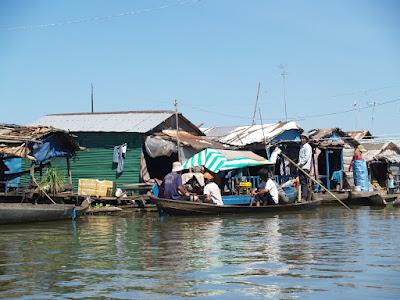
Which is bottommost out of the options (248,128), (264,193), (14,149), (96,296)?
(96,296)

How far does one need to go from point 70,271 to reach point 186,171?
12818mm

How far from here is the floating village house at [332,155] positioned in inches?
947

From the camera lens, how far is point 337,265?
8.49m

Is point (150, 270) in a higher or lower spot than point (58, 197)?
lower

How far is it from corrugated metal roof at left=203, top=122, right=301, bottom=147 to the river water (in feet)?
29.7

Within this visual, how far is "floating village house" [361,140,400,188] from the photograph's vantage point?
27942mm

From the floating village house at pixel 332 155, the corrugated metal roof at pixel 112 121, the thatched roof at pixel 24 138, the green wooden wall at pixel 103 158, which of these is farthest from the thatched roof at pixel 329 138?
the thatched roof at pixel 24 138

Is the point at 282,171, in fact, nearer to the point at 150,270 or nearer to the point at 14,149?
the point at 14,149

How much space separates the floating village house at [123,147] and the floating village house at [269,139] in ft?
8.48

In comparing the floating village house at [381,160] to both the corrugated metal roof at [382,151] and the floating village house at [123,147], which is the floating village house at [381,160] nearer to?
the corrugated metal roof at [382,151]

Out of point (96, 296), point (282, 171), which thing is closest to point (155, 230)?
point (96, 296)

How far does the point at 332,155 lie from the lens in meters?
25.9

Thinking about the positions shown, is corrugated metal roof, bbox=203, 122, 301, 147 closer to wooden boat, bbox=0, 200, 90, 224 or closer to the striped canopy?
the striped canopy

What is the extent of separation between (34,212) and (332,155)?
15.0m
